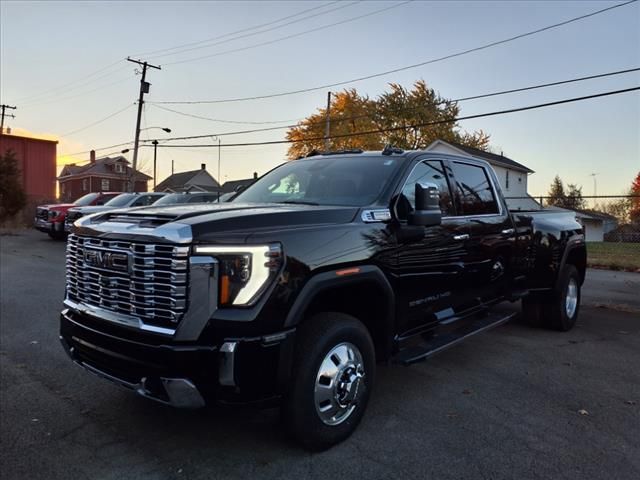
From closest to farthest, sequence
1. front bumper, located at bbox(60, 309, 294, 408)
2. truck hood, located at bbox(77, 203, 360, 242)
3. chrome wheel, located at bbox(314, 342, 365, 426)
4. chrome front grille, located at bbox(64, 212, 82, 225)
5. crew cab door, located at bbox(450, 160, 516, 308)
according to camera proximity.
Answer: front bumper, located at bbox(60, 309, 294, 408) → truck hood, located at bbox(77, 203, 360, 242) → chrome wheel, located at bbox(314, 342, 365, 426) → crew cab door, located at bbox(450, 160, 516, 308) → chrome front grille, located at bbox(64, 212, 82, 225)

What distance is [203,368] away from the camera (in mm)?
2680

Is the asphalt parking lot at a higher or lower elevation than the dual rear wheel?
lower

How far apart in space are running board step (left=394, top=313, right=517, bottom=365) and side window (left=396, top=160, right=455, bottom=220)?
1014 millimetres

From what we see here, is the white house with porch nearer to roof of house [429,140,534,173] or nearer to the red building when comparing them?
roof of house [429,140,534,173]

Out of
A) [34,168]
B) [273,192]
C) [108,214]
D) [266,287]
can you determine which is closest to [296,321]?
[266,287]

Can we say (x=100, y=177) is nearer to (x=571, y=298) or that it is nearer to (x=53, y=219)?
(x=53, y=219)

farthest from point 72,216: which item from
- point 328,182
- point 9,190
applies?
point 328,182

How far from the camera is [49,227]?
16578mm

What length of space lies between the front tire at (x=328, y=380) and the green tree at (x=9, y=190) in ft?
81.2

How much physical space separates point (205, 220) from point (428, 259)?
6.19ft

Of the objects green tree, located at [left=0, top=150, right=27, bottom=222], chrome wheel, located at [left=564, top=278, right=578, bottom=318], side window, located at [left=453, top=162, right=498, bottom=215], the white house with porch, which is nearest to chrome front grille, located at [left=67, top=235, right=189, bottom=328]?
side window, located at [left=453, top=162, right=498, bottom=215]

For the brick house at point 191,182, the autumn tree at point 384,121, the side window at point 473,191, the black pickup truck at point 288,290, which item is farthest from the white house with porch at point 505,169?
the brick house at point 191,182

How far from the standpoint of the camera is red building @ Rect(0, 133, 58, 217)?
30.9 m

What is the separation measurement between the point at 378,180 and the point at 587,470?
2.35 m
